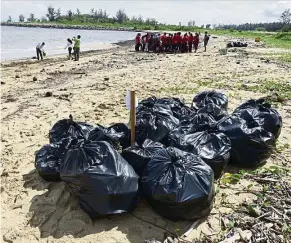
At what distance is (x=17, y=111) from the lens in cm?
673

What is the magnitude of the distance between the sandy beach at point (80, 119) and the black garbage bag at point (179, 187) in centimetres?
16

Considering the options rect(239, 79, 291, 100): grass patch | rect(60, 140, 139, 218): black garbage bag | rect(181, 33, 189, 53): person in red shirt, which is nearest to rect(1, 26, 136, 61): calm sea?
rect(181, 33, 189, 53): person in red shirt

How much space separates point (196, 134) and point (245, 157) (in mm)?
731

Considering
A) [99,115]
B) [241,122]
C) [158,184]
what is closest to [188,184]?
[158,184]

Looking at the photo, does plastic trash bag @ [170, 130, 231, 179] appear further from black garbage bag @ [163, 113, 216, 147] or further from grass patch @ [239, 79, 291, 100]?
grass patch @ [239, 79, 291, 100]

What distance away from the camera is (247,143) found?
4.00 metres

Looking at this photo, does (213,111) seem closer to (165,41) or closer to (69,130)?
(69,130)

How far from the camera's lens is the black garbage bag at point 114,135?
3.81m

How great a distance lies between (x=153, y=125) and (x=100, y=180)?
55.2 inches

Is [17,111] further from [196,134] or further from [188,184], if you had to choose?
[188,184]

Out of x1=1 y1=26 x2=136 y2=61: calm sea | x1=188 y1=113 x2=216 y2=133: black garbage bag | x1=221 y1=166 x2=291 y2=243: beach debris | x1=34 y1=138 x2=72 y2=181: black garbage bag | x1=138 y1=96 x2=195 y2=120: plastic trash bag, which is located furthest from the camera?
x1=1 y1=26 x2=136 y2=61: calm sea

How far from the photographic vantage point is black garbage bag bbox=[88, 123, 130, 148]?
150 inches

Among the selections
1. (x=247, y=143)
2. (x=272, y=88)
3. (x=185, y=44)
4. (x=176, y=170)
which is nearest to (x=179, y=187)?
(x=176, y=170)

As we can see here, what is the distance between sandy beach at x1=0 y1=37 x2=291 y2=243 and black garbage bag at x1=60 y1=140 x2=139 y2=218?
18 cm
